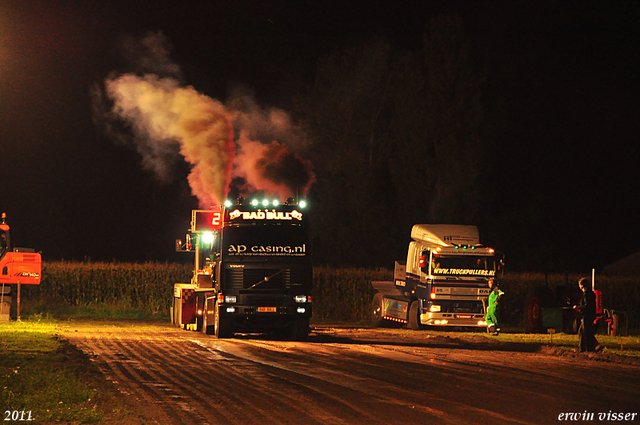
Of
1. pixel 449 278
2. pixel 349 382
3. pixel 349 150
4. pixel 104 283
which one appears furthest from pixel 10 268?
pixel 349 150

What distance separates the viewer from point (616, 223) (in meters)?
70.0

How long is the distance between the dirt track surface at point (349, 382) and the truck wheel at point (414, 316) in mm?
6497

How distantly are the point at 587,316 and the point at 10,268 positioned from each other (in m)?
20.6

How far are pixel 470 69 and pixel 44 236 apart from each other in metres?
40.5

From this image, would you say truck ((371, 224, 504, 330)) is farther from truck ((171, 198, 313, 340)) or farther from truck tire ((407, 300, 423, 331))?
truck ((171, 198, 313, 340))

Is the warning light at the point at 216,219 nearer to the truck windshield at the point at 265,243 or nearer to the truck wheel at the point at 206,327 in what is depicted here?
the truck windshield at the point at 265,243

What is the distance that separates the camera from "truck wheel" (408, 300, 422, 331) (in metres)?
31.5

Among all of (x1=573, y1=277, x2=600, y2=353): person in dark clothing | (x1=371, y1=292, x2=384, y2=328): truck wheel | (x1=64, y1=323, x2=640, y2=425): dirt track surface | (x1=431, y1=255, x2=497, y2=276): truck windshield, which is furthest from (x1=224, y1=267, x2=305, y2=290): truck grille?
(x1=371, y1=292, x2=384, y2=328): truck wheel

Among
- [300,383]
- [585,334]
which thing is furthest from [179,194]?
[300,383]

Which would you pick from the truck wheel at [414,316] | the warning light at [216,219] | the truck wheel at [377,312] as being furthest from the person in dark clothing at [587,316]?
the truck wheel at [377,312]

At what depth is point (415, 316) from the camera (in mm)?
31609

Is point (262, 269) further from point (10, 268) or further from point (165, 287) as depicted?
point (165, 287)

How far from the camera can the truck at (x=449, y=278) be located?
3056cm

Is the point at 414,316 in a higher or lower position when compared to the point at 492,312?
lower
